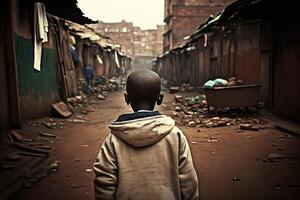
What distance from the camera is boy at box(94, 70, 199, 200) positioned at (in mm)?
1673

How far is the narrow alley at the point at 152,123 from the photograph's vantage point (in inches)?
67.3

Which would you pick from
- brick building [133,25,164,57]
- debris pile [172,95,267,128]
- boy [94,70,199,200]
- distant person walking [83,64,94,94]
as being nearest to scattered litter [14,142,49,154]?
debris pile [172,95,267,128]

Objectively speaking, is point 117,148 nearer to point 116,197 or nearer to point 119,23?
point 116,197

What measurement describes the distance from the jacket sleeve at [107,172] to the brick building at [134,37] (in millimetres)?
46863

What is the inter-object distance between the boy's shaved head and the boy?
2 cm

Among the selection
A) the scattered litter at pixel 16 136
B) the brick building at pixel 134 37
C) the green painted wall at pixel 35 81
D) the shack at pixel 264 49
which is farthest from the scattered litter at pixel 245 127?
the brick building at pixel 134 37

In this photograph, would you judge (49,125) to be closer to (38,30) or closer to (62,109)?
(62,109)

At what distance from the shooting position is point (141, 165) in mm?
1697

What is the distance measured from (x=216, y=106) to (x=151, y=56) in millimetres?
43692

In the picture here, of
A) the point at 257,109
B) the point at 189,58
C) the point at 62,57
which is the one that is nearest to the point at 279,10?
the point at 257,109

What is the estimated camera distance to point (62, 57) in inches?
436

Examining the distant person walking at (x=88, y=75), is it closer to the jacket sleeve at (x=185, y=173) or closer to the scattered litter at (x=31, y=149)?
the scattered litter at (x=31, y=149)

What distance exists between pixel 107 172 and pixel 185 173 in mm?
408

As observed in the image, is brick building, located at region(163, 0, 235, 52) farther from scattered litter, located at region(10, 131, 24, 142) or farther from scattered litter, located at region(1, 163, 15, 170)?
scattered litter, located at region(1, 163, 15, 170)
